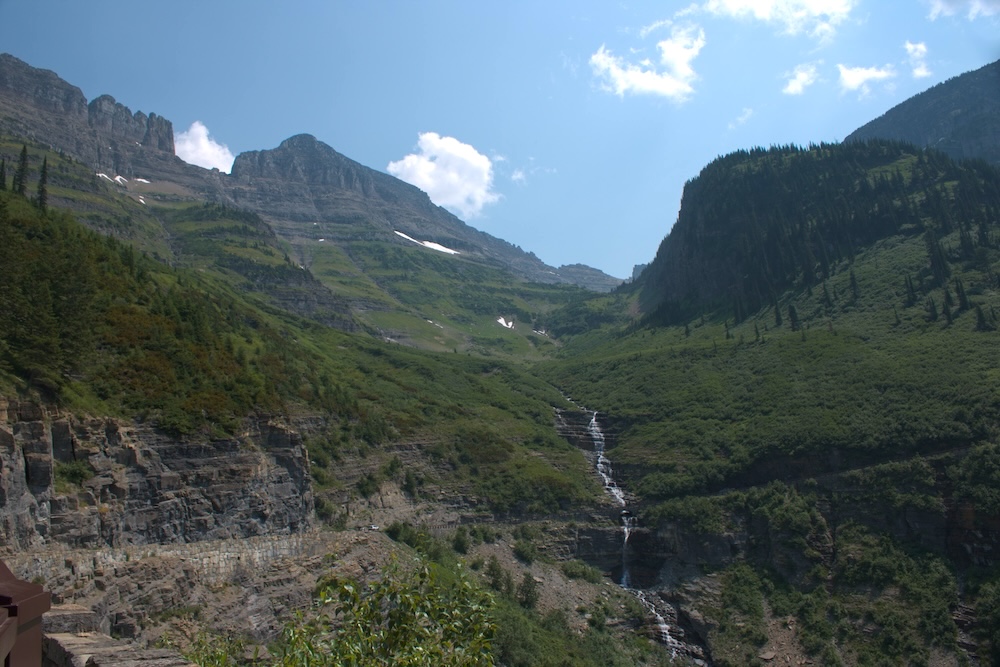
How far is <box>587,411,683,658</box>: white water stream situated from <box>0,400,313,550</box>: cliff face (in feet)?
113

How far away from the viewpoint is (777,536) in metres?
68.2

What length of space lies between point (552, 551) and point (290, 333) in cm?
6080

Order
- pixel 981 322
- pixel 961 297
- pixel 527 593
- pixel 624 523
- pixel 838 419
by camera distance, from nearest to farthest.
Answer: pixel 527 593, pixel 624 523, pixel 838 419, pixel 981 322, pixel 961 297

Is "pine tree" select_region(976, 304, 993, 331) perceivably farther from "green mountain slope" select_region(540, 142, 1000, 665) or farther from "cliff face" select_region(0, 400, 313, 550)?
"cliff face" select_region(0, 400, 313, 550)

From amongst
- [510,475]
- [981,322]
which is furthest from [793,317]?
[510,475]

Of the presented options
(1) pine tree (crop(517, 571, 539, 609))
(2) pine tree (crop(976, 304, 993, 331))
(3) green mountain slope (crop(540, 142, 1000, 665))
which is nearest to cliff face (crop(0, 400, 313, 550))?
(1) pine tree (crop(517, 571, 539, 609))

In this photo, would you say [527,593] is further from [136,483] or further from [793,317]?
[793,317]

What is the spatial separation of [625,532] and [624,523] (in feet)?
4.80

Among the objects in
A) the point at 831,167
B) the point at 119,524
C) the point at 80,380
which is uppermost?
the point at 831,167

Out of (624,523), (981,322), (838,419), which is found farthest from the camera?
(981,322)

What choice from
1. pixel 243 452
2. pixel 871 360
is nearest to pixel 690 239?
pixel 871 360

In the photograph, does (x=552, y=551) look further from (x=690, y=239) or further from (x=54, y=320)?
(x=690, y=239)

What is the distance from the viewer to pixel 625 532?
245ft

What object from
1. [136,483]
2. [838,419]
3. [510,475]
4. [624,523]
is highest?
[136,483]
